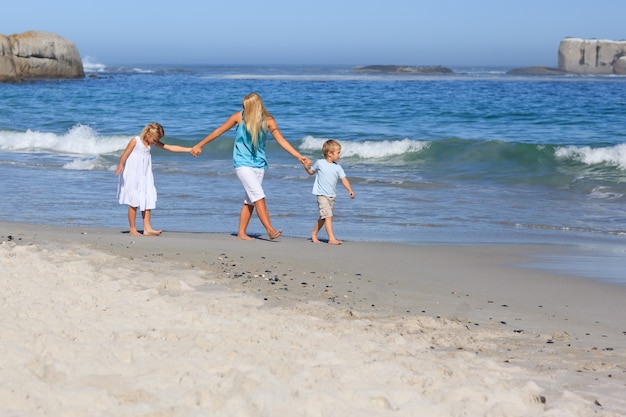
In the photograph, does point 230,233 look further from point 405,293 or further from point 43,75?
point 43,75

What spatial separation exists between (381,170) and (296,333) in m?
11.8

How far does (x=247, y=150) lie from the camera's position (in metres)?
8.62

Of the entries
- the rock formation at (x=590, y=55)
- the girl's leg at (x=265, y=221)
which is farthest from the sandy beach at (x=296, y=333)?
the rock formation at (x=590, y=55)

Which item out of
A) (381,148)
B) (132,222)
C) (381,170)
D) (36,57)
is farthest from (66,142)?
(36,57)

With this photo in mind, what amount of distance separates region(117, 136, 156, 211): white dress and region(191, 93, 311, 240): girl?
663mm

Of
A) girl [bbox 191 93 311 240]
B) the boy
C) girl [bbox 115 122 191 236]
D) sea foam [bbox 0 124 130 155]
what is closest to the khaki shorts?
the boy

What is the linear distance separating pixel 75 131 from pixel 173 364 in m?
19.1

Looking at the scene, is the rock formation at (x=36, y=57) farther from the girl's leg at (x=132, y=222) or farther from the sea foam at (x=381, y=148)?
the girl's leg at (x=132, y=222)

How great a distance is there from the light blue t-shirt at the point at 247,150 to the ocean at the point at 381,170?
3.82ft

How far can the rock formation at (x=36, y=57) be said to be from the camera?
48075 mm

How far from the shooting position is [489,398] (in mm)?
4066

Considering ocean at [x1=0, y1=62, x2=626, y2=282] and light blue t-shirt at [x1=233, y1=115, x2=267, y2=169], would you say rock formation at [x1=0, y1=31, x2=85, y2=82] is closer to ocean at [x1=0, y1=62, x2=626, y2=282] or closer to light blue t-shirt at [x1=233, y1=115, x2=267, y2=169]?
ocean at [x1=0, y1=62, x2=626, y2=282]

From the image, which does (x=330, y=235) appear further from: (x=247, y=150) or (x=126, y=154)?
(x=126, y=154)

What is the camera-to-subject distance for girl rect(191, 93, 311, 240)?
8469 mm
